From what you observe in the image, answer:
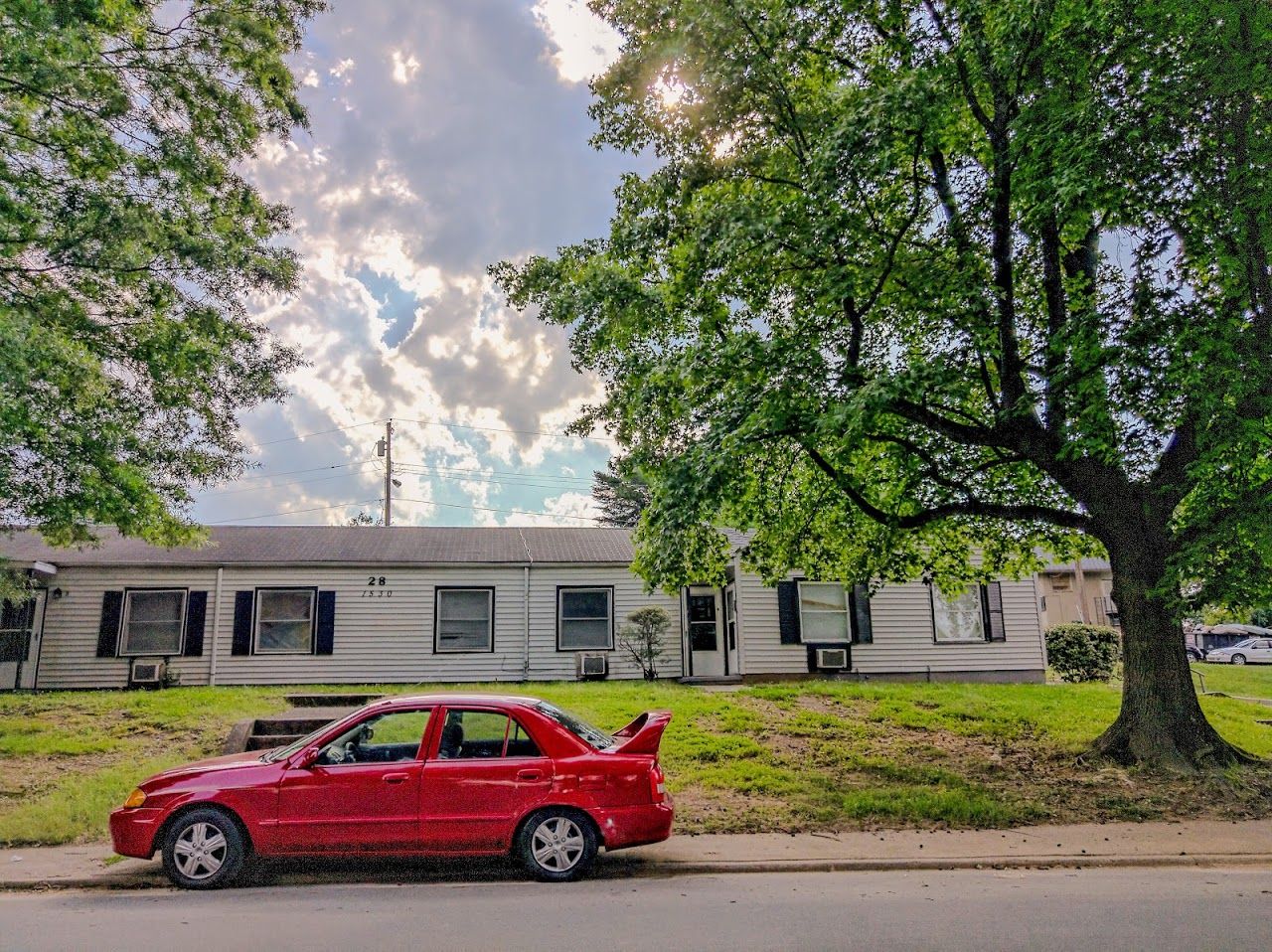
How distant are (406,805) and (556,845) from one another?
1.23 m

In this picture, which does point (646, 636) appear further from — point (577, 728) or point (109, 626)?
point (577, 728)

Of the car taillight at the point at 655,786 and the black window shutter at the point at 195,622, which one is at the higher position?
the black window shutter at the point at 195,622

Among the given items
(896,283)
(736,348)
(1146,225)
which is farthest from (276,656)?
(1146,225)

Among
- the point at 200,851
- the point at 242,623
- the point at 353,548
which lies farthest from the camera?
the point at 353,548

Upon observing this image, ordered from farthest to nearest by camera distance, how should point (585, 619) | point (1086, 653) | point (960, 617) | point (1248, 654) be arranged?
point (1248, 654) → point (1086, 653) → point (960, 617) → point (585, 619)

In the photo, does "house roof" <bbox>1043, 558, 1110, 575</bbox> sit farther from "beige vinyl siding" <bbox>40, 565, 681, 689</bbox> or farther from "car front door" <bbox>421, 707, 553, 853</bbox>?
"car front door" <bbox>421, 707, 553, 853</bbox>

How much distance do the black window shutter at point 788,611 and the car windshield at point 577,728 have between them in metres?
12.8

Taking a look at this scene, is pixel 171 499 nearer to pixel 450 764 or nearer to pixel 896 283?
pixel 450 764

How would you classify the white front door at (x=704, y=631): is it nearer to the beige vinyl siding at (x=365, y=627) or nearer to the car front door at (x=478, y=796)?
the beige vinyl siding at (x=365, y=627)

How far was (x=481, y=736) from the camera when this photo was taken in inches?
275

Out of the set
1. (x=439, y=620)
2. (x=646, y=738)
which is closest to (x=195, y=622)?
(x=439, y=620)

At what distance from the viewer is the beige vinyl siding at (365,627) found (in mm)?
19125

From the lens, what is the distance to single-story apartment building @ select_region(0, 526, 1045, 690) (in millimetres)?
19203

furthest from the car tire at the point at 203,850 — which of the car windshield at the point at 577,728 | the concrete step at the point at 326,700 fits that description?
the concrete step at the point at 326,700
